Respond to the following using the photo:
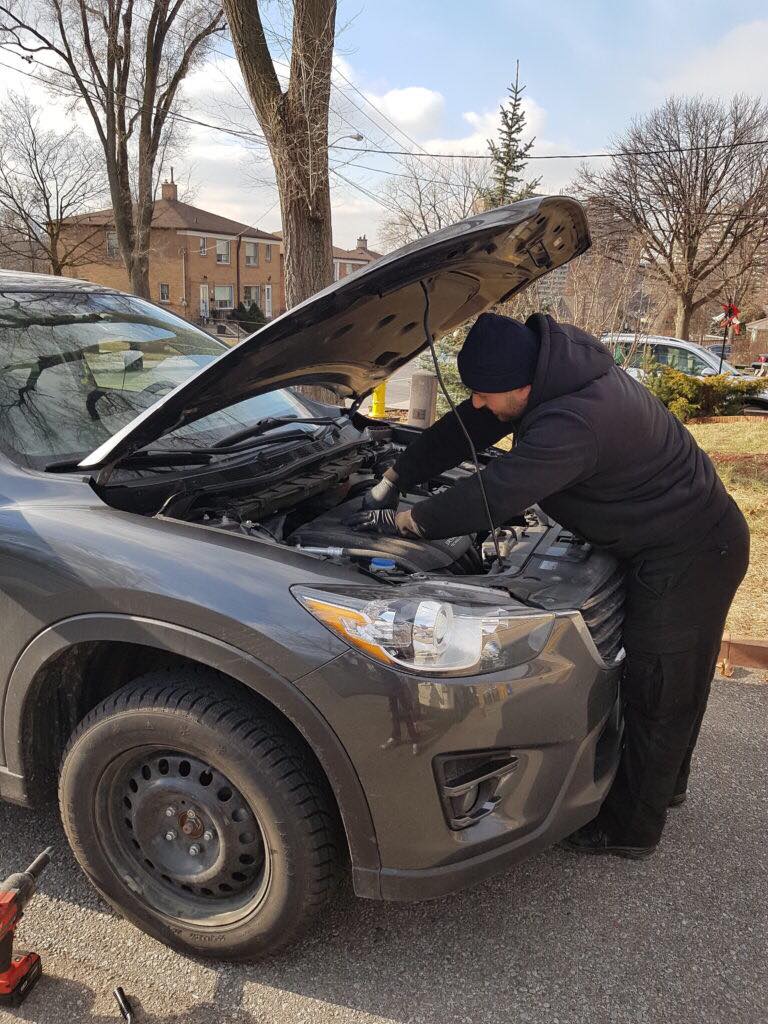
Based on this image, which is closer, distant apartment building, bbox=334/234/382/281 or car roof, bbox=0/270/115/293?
car roof, bbox=0/270/115/293

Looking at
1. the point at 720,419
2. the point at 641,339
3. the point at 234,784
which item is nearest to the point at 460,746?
the point at 234,784

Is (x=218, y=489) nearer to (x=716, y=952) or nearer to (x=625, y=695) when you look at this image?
(x=625, y=695)

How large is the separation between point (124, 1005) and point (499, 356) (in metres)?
2.07

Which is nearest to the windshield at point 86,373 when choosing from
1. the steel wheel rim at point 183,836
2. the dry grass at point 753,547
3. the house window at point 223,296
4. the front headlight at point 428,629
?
the steel wheel rim at point 183,836

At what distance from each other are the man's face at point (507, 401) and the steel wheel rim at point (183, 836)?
4.48 ft

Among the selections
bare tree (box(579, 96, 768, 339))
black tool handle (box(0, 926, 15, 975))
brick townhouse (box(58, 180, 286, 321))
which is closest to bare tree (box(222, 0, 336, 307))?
black tool handle (box(0, 926, 15, 975))

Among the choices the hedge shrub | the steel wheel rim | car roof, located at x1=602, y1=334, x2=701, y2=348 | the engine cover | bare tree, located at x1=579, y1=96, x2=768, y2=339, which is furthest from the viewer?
bare tree, located at x1=579, y1=96, x2=768, y2=339

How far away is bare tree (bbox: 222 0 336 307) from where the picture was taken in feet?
25.7

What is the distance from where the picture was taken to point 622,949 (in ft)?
7.51

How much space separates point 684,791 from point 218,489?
2.07 metres

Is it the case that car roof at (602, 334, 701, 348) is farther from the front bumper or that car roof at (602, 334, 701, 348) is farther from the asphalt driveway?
the front bumper

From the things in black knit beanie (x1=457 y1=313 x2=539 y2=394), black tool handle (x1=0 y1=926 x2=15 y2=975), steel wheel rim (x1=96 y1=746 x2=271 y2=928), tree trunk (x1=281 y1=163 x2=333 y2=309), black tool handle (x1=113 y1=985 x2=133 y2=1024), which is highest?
tree trunk (x1=281 y1=163 x2=333 y2=309)

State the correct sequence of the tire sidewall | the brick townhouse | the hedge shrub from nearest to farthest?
the tire sidewall < the hedge shrub < the brick townhouse

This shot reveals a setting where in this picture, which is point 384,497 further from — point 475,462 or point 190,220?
point 190,220
